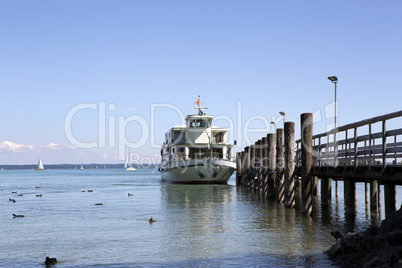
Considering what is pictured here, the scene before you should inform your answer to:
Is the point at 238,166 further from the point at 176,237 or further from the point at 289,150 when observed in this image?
the point at 176,237

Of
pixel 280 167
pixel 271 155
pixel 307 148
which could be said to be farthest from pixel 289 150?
pixel 271 155

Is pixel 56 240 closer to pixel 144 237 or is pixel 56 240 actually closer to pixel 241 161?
pixel 144 237

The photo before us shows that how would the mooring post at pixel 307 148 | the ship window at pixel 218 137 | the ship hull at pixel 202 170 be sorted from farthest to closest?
1. the ship window at pixel 218 137
2. the ship hull at pixel 202 170
3. the mooring post at pixel 307 148

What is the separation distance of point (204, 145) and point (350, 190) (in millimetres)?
26797

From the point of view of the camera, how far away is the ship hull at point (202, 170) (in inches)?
1792

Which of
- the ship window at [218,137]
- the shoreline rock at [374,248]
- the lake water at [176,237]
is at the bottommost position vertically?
the lake water at [176,237]

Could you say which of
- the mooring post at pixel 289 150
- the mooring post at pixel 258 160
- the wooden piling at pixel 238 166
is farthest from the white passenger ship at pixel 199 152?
the mooring post at pixel 289 150

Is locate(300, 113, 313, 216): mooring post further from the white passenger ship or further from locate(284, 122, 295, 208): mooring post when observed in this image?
the white passenger ship

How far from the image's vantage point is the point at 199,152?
46.6m

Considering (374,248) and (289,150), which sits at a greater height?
(289,150)

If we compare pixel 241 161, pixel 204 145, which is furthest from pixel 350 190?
pixel 241 161

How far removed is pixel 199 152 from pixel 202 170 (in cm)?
186

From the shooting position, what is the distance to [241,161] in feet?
167

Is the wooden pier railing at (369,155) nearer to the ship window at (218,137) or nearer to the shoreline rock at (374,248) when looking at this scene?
the shoreline rock at (374,248)
